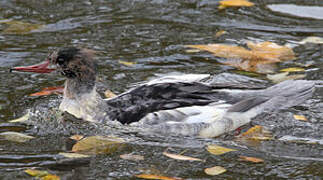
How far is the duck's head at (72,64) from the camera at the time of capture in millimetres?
6716

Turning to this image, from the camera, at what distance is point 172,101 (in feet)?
21.4

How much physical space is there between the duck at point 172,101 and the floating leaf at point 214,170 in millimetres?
1002

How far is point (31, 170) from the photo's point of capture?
5352 millimetres

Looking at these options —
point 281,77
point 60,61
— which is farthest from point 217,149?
point 281,77

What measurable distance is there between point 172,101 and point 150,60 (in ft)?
6.77

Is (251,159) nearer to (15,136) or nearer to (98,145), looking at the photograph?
(98,145)

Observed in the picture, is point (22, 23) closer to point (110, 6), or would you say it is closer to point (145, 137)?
point (110, 6)

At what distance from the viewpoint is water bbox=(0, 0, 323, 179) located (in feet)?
18.2

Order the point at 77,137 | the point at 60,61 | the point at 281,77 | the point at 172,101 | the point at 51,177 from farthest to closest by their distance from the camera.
→ the point at 281,77
the point at 60,61
the point at 172,101
the point at 77,137
the point at 51,177

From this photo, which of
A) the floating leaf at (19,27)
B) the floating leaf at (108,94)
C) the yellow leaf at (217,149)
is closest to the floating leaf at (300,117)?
the yellow leaf at (217,149)

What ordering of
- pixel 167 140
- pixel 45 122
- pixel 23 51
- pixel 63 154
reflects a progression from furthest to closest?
pixel 23 51
pixel 45 122
pixel 167 140
pixel 63 154

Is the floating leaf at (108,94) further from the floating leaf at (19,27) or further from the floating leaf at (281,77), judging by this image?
the floating leaf at (19,27)

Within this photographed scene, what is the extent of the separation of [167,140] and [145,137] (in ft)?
0.78

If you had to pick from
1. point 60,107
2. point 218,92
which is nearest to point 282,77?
point 218,92
